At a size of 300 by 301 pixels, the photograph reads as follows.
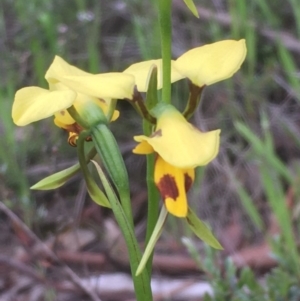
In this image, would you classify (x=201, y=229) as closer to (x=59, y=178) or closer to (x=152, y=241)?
(x=152, y=241)

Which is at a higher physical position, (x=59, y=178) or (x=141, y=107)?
(x=141, y=107)

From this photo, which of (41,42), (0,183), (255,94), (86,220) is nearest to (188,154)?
(0,183)

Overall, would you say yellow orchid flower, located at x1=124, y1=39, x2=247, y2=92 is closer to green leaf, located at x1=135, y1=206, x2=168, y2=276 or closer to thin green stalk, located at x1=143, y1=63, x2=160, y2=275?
thin green stalk, located at x1=143, y1=63, x2=160, y2=275

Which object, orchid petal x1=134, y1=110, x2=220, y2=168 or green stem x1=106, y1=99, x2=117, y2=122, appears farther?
green stem x1=106, y1=99, x2=117, y2=122

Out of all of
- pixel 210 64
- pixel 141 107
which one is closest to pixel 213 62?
pixel 210 64

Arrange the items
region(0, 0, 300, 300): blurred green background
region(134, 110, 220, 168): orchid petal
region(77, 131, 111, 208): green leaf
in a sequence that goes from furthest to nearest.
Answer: region(0, 0, 300, 300): blurred green background → region(77, 131, 111, 208): green leaf → region(134, 110, 220, 168): orchid petal

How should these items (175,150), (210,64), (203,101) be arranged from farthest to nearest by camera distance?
(203,101)
(210,64)
(175,150)

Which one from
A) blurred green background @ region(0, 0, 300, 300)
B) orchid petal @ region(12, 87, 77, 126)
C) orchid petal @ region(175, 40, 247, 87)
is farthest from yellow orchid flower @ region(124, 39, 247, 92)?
blurred green background @ region(0, 0, 300, 300)

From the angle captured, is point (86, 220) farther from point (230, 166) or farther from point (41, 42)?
point (41, 42)
